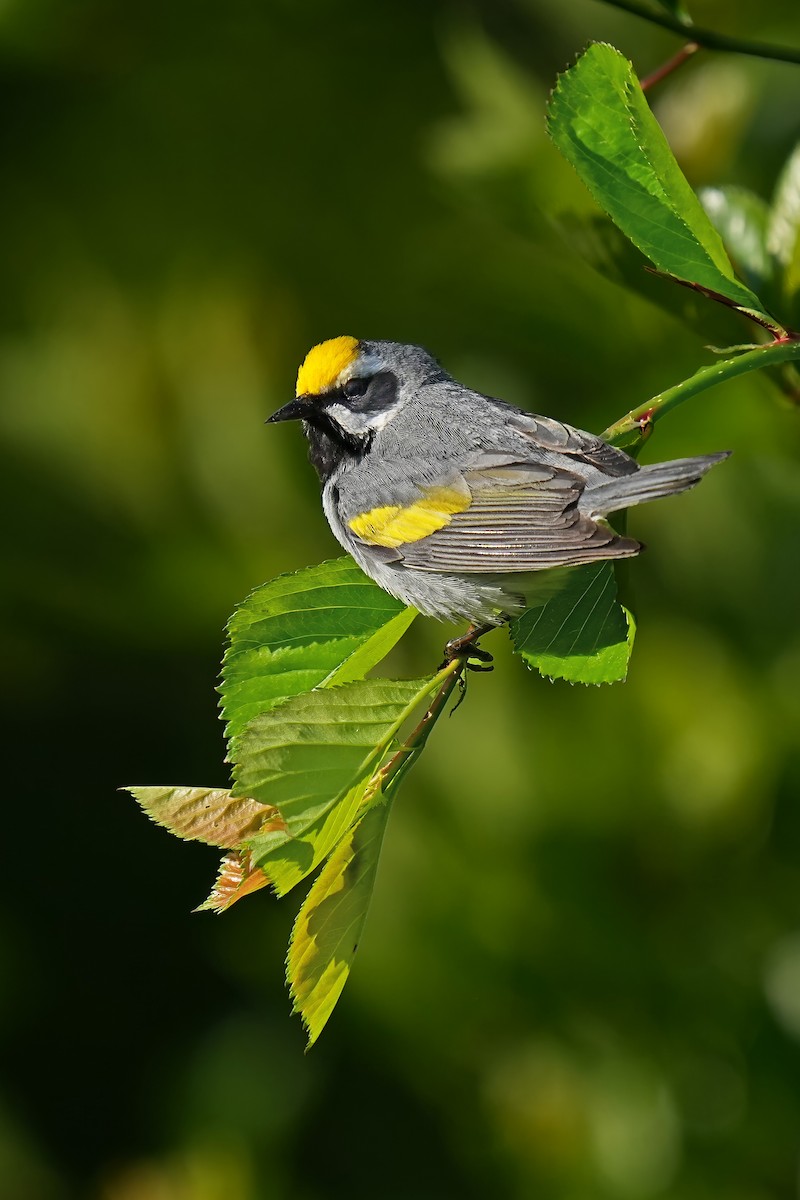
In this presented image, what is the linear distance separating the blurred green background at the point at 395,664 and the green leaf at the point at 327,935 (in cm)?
60

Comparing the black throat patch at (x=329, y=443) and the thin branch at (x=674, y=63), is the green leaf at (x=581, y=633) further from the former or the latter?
the black throat patch at (x=329, y=443)

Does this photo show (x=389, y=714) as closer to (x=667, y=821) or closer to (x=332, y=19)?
(x=667, y=821)

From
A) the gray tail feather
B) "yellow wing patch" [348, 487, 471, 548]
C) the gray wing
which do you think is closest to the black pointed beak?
"yellow wing patch" [348, 487, 471, 548]

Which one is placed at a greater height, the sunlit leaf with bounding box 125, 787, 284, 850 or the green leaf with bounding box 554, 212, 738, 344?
the green leaf with bounding box 554, 212, 738, 344

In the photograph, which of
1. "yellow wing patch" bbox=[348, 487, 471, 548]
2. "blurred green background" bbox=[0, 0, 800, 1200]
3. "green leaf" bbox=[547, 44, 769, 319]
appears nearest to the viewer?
"green leaf" bbox=[547, 44, 769, 319]

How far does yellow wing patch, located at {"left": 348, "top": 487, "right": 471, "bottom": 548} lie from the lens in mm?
2328

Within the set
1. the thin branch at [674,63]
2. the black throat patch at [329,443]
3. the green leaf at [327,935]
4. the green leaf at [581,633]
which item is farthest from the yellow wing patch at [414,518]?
the green leaf at [327,935]

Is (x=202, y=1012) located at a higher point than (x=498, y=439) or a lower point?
lower

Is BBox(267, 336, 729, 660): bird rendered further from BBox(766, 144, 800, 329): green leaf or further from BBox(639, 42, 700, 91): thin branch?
BBox(639, 42, 700, 91): thin branch

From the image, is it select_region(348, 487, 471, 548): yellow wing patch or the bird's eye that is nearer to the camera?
select_region(348, 487, 471, 548): yellow wing patch

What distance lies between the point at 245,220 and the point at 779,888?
295 centimetres

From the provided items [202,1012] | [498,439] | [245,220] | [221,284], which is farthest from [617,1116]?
[245,220]

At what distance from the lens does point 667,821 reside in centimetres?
262

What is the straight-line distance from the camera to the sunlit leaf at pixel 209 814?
4.81 ft
